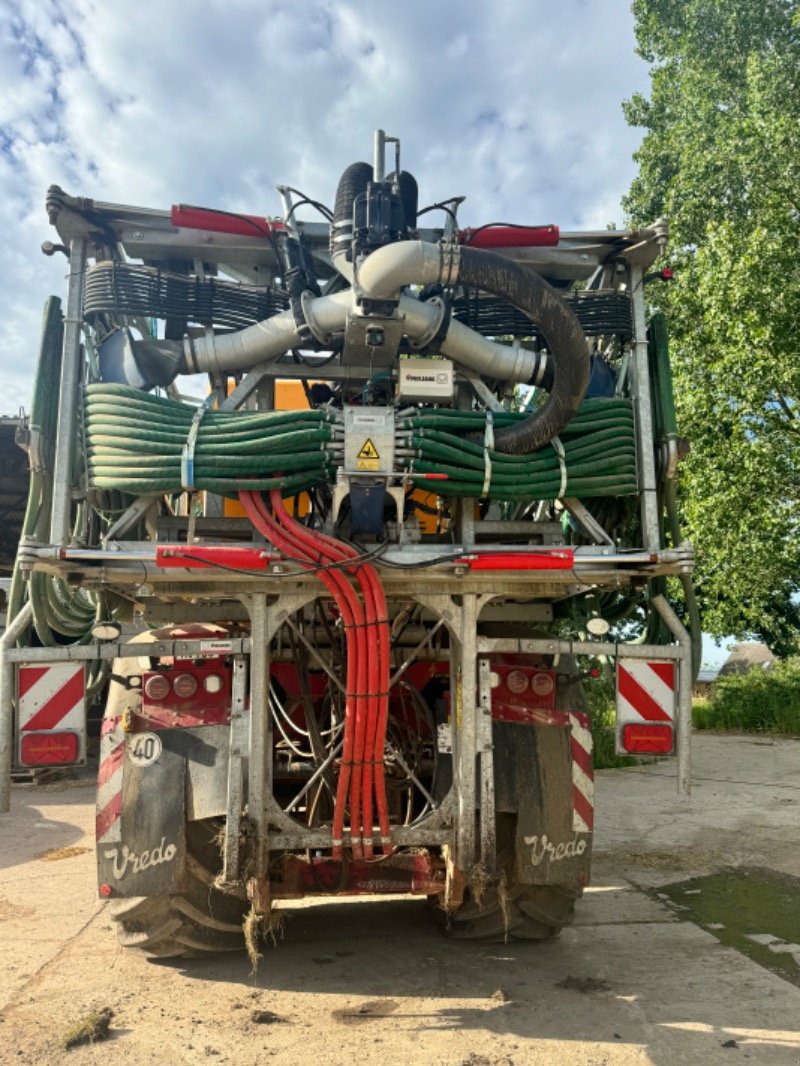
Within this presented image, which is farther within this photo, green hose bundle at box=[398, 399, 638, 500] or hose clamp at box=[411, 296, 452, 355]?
hose clamp at box=[411, 296, 452, 355]

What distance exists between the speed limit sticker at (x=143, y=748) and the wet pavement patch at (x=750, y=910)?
276 cm

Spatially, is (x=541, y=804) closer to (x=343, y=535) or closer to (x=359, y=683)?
(x=359, y=683)

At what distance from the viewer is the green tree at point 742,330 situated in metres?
11.5

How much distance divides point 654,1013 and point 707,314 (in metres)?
10.1

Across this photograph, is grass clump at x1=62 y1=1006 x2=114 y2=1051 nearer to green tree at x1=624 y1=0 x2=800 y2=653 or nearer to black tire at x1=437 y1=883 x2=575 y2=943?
black tire at x1=437 y1=883 x2=575 y2=943

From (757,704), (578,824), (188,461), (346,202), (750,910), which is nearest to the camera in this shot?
(188,461)

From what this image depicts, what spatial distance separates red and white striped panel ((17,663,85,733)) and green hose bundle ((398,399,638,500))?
154 cm

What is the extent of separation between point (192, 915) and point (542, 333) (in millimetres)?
2747

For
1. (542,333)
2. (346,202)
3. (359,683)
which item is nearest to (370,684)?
(359,683)

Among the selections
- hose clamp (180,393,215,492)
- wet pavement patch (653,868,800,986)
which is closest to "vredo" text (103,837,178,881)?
hose clamp (180,393,215,492)

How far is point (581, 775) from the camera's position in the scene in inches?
151

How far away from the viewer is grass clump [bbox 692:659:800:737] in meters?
14.9

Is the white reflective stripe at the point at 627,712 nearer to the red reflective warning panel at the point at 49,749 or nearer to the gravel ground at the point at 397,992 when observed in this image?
the gravel ground at the point at 397,992

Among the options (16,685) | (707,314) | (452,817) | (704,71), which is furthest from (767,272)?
(16,685)
